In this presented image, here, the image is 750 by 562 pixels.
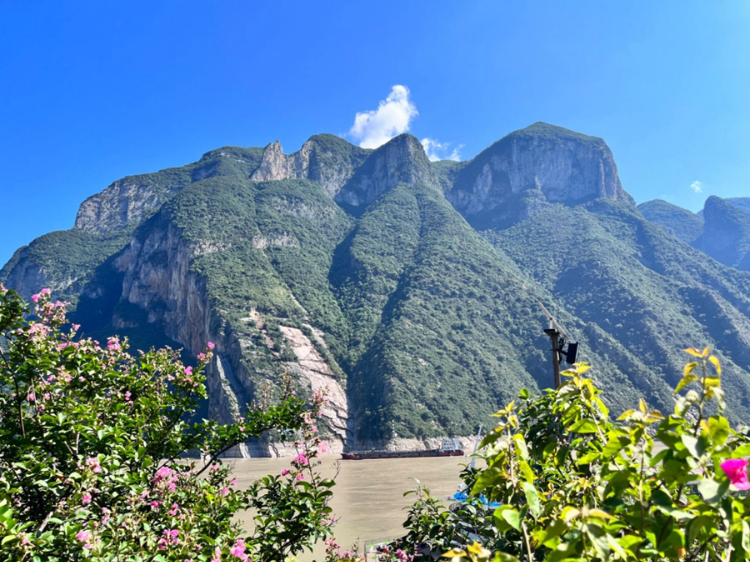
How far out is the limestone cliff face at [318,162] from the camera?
152 metres

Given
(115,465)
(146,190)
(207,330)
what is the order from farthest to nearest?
(146,190) < (207,330) < (115,465)

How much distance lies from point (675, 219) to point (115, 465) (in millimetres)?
221238

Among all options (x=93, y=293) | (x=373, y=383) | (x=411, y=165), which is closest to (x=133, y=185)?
(x=93, y=293)

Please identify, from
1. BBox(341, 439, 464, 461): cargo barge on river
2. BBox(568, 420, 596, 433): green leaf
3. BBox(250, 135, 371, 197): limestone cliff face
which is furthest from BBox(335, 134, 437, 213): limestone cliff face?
BBox(568, 420, 596, 433): green leaf

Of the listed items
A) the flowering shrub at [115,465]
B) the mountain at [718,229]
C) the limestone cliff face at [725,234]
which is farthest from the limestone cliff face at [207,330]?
the limestone cliff face at [725,234]

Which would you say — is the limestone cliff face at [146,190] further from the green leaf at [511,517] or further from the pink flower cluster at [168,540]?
the green leaf at [511,517]

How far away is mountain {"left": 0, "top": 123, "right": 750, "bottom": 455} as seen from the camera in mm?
78438

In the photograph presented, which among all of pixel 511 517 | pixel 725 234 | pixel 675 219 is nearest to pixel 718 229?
pixel 725 234

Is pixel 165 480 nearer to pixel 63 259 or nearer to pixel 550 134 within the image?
pixel 63 259

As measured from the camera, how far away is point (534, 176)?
516ft

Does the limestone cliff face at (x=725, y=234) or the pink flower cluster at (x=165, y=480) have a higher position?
the limestone cliff face at (x=725, y=234)

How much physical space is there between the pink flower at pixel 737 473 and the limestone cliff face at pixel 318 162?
510ft

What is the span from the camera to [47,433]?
2.80 m

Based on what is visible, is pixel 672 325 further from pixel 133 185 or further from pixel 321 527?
pixel 133 185
